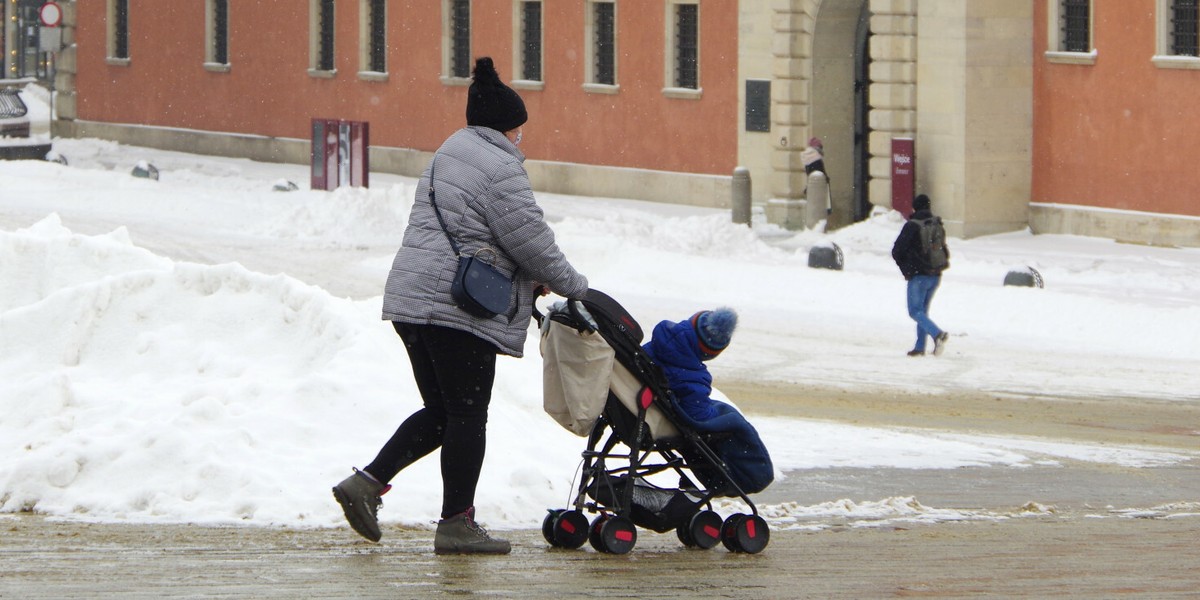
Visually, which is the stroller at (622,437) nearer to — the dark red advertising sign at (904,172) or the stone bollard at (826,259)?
the stone bollard at (826,259)

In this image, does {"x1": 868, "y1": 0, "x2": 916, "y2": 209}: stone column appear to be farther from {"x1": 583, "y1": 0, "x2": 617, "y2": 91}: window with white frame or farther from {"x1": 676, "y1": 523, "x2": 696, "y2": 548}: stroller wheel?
{"x1": 676, "y1": 523, "x2": 696, "y2": 548}: stroller wheel

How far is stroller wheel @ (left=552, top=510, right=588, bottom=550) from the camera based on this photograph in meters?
7.41

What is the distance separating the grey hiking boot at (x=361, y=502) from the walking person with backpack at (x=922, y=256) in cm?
977

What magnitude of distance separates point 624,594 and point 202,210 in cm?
2216

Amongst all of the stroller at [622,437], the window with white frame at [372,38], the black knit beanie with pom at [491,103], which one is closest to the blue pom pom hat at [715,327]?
the stroller at [622,437]

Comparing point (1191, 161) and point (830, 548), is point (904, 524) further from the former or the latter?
point (1191, 161)

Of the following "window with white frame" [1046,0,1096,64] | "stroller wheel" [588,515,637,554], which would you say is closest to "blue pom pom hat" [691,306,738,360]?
"stroller wheel" [588,515,637,554]

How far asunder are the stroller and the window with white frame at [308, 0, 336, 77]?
31.9 metres

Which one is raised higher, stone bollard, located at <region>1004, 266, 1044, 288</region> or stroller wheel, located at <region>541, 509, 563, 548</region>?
stone bollard, located at <region>1004, 266, 1044, 288</region>

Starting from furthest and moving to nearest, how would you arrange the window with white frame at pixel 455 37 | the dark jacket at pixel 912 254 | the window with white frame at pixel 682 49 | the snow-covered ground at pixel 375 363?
the window with white frame at pixel 455 37
the window with white frame at pixel 682 49
the dark jacket at pixel 912 254
the snow-covered ground at pixel 375 363

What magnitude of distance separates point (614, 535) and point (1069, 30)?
19076mm

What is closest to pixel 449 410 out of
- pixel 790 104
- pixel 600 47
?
pixel 790 104

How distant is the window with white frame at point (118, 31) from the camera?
44.4 metres

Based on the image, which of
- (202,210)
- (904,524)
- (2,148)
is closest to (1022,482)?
(904,524)
